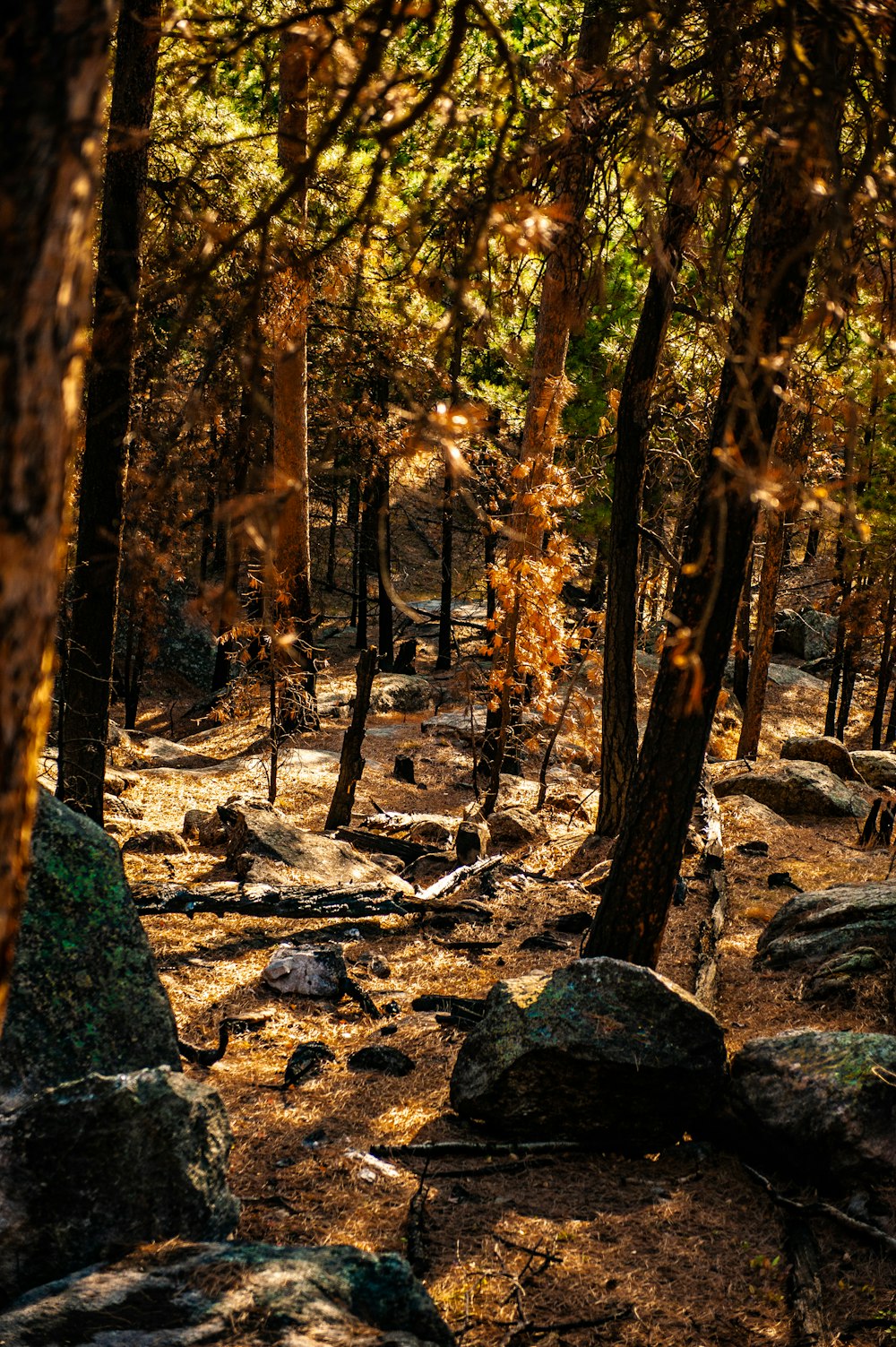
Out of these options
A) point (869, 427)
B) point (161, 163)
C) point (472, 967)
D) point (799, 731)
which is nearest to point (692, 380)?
point (161, 163)

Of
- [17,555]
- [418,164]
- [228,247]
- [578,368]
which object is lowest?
[17,555]

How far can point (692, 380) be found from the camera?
1302 cm

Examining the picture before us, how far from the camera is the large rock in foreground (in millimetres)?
4977

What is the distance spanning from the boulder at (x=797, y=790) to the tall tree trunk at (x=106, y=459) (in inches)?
360

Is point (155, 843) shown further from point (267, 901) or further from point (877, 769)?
point (877, 769)

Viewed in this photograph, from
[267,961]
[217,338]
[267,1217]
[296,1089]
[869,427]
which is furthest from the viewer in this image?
[869,427]

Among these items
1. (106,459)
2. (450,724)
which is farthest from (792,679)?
(106,459)

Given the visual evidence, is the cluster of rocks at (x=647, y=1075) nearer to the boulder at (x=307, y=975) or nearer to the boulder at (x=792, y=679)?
the boulder at (x=307, y=975)

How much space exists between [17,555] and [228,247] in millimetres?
1209

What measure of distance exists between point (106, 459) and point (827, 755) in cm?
1376

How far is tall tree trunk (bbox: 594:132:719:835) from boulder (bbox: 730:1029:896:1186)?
150 inches

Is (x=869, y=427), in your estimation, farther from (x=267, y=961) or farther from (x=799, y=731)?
(x=267, y=961)

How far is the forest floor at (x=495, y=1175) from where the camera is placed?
3.86 m

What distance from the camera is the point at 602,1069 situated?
495 cm
